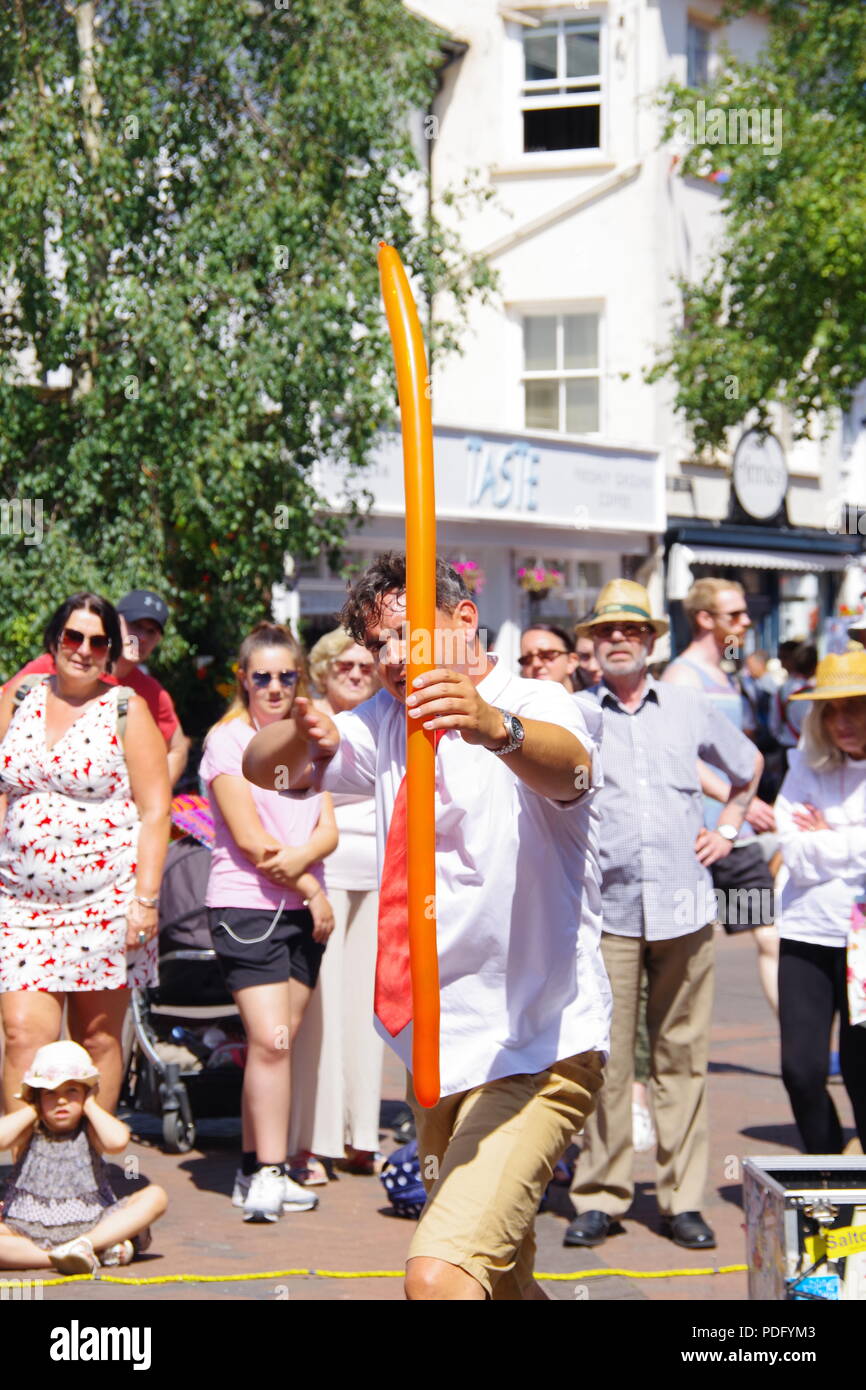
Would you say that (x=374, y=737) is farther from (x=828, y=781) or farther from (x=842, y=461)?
(x=842, y=461)

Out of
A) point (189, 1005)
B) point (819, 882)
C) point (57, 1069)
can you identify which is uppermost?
point (819, 882)

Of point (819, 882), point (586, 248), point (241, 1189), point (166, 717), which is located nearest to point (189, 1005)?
point (241, 1189)

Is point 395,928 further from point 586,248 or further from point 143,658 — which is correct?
point 586,248

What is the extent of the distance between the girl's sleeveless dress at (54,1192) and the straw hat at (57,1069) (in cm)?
18

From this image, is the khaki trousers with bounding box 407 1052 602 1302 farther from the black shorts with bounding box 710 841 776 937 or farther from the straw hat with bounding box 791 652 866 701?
the black shorts with bounding box 710 841 776 937

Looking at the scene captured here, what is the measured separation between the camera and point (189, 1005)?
311 inches

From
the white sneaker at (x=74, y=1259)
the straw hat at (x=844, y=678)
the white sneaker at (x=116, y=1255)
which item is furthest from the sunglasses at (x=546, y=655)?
the white sneaker at (x=74, y=1259)

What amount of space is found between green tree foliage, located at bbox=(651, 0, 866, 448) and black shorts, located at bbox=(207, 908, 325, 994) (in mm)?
11491

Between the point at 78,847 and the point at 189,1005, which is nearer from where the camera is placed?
the point at 78,847

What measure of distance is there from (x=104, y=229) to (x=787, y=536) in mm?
15133

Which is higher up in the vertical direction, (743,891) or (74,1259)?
(743,891)

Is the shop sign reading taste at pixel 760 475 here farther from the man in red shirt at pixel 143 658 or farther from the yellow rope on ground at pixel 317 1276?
the yellow rope on ground at pixel 317 1276

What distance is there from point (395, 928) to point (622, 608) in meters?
3.17

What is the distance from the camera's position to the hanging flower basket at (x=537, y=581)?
19219 mm
